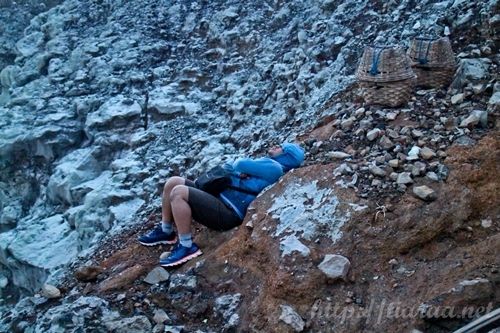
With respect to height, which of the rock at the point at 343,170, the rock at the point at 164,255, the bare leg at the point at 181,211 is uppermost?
the rock at the point at 343,170

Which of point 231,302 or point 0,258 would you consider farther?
point 0,258

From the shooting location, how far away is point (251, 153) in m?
4.91

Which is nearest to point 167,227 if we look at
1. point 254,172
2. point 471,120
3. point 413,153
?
point 254,172

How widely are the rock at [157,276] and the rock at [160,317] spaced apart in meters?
0.25

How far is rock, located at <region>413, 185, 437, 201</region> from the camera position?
10.0 feet

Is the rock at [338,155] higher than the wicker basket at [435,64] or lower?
lower

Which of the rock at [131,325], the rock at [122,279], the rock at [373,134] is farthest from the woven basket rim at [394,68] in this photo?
the rock at [131,325]

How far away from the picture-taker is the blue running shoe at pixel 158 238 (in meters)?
3.71

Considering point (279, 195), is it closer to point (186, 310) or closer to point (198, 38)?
point (186, 310)

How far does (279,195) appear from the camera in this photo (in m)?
3.46

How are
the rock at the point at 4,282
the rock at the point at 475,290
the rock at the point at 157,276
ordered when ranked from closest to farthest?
the rock at the point at 475,290
the rock at the point at 157,276
the rock at the point at 4,282

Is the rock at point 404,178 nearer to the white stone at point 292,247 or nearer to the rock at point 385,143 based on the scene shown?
the rock at point 385,143

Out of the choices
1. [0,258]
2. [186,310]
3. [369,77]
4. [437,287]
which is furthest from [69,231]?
[437,287]

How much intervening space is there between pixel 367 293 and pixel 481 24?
2.62 m
